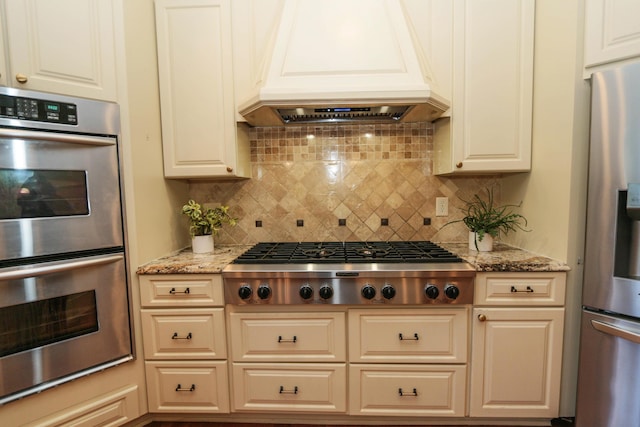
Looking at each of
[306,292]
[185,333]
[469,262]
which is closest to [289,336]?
[306,292]

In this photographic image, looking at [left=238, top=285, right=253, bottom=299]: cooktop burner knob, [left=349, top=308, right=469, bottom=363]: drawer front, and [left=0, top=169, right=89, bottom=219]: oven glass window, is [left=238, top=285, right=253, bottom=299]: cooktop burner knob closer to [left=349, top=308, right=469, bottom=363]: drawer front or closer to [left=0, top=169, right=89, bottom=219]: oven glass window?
[left=349, top=308, right=469, bottom=363]: drawer front

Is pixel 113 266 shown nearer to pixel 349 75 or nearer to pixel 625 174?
pixel 349 75

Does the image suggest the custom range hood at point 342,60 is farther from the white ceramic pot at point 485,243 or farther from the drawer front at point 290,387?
the drawer front at point 290,387

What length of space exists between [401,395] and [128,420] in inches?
58.8

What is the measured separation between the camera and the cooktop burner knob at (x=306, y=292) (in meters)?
1.47

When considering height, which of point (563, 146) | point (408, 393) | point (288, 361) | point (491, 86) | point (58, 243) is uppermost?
point (491, 86)

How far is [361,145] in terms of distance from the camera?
2096 mm

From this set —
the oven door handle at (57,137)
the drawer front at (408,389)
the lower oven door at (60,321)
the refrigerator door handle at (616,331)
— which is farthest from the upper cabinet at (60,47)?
the refrigerator door handle at (616,331)

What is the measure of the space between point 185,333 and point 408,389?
126cm

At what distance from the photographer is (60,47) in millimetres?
1312

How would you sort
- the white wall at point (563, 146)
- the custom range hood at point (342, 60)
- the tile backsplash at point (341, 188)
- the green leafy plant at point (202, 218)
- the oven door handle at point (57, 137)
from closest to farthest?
1. the oven door handle at point (57, 137)
2. the white wall at point (563, 146)
3. the custom range hood at point (342, 60)
4. the green leafy plant at point (202, 218)
5. the tile backsplash at point (341, 188)

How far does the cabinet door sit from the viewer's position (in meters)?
1.48

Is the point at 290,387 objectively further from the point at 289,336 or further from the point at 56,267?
the point at 56,267

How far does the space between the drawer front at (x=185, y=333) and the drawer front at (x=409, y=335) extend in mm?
738
